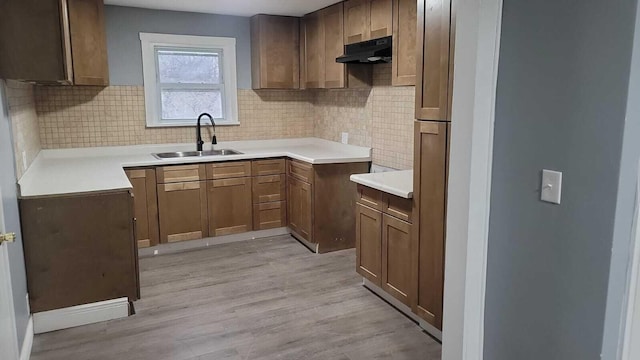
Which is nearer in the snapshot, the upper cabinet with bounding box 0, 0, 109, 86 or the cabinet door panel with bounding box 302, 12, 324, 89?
the upper cabinet with bounding box 0, 0, 109, 86

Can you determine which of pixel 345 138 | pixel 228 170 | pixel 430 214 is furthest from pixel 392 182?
pixel 228 170

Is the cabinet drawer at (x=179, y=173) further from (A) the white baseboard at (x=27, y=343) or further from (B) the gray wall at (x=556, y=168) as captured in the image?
(B) the gray wall at (x=556, y=168)

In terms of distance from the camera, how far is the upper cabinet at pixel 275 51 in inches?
195

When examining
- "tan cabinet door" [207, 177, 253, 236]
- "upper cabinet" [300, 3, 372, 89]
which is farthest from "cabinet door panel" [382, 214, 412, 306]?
"tan cabinet door" [207, 177, 253, 236]

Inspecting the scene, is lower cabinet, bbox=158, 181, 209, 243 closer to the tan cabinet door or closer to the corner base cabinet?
the tan cabinet door

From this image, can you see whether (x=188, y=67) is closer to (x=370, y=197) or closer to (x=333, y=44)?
(x=333, y=44)

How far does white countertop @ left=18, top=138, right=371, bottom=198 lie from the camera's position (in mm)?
3126

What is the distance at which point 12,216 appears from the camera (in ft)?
8.32

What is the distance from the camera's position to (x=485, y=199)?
183cm

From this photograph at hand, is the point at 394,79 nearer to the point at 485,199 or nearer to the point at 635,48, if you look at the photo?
the point at 485,199

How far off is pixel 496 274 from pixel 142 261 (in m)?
3.34

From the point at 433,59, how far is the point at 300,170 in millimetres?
2151

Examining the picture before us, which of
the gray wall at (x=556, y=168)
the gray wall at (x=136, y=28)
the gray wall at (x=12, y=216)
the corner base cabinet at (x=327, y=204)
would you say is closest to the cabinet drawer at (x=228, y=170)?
the corner base cabinet at (x=327, y=204)

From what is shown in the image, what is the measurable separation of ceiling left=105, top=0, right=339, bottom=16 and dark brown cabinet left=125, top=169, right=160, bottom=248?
1.55 metres
